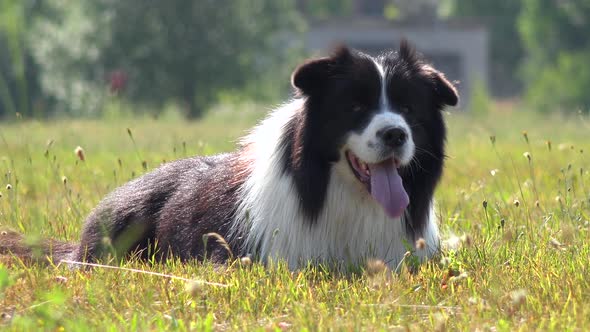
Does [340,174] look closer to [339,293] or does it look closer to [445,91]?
[445,91]

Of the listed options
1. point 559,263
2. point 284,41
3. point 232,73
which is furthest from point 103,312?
point 284,41

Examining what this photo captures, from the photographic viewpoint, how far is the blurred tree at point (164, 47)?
35.7m

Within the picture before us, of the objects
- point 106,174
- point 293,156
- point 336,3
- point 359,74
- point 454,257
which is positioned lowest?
point 336,3

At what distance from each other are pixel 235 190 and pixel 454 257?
137 centimetres

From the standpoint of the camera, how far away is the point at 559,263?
5254 mm

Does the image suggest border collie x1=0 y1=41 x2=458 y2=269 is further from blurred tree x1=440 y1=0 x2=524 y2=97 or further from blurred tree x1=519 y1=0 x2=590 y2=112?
blurred tree x1=440 y1=0 x2=524 y2=97

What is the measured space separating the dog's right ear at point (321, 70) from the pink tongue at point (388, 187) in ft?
1.77

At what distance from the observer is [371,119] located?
18.0 ft

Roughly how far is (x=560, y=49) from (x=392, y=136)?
41.2m

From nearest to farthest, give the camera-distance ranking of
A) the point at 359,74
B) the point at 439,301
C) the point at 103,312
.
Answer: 1. the point at 103,312
2. the point at 439,301
3. the point at 359,74

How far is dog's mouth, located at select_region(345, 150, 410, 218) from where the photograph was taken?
18.2 feet

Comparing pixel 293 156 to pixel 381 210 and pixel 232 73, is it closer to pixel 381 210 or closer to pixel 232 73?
pixel 381 210

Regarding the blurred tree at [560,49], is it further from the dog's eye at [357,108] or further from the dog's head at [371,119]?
the dog's eye at [357,108]

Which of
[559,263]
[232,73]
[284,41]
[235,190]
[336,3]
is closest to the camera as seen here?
[559,263]
